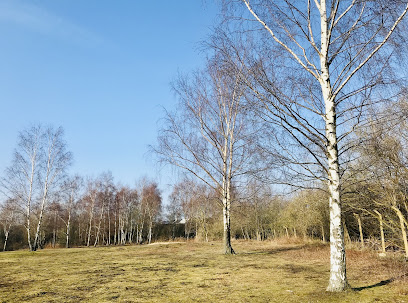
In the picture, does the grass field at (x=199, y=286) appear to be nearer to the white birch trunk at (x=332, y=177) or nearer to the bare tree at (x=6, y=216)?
the white birch trunk at (x=332, y=177)

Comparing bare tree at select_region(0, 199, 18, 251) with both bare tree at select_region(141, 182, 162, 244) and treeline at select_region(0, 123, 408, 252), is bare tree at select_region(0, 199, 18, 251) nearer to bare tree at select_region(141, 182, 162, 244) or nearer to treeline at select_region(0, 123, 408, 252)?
treeline at select_region(0, 123, 408, 252)

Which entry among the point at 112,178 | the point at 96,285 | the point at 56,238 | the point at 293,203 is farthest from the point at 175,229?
the point at 96,285

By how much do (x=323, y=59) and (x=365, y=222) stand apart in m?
16.8

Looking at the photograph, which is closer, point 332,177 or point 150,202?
point 332,177

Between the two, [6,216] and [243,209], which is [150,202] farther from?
[243,209]

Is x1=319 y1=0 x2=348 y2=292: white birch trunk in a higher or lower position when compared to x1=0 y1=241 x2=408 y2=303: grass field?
higher

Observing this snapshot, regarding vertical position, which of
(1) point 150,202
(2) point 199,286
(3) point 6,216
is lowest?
(2) point 199,286

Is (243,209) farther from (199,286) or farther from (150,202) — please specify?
(150,202)

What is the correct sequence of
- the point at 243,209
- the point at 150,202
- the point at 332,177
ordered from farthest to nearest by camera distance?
the point at 150,202 → the point at 243,209 → the point at 332,177

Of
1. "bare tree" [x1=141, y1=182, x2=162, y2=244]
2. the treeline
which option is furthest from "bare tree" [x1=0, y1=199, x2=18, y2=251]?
"bare tree" [x1=141, y1=182, x2=162, y2=244]

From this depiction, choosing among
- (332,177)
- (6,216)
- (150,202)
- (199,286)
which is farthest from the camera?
(150,202)

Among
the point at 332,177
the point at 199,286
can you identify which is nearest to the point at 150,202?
the point at 199,286

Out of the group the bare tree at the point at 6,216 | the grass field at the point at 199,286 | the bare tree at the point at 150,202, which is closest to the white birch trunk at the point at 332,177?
the grass field at the point at 199,286

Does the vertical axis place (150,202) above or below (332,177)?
above
